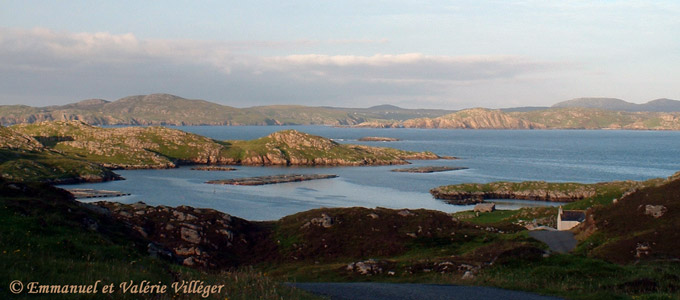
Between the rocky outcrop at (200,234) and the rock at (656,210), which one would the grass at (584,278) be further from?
the rocky outcrop at (200,234)

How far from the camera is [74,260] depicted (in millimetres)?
21250

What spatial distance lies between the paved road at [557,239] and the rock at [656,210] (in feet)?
25.3

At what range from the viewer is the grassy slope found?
16.9 m

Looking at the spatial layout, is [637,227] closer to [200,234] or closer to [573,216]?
[573,216]

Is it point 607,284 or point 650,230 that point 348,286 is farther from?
point 650,230

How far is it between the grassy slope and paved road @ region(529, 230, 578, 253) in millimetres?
40797

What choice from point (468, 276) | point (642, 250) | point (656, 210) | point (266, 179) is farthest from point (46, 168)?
point (642, 250)

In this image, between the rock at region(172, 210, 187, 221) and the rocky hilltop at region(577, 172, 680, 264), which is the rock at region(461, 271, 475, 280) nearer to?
the rocky hilltop at region(577, 172, 680, 264)

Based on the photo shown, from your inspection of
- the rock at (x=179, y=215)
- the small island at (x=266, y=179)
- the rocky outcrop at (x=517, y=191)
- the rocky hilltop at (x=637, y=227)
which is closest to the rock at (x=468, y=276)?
the rocky hilltop at (x=637, y=227)

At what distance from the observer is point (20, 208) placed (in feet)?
98.2

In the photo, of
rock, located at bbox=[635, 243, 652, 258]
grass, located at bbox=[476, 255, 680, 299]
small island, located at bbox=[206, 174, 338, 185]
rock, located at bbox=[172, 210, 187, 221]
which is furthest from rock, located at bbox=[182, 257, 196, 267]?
small island, located at bbox=[206, 174, 338, 185]

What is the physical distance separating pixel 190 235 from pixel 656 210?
49905mm

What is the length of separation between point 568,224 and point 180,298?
67376mm

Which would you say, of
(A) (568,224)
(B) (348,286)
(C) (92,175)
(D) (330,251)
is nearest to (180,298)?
(B) (348,286)
